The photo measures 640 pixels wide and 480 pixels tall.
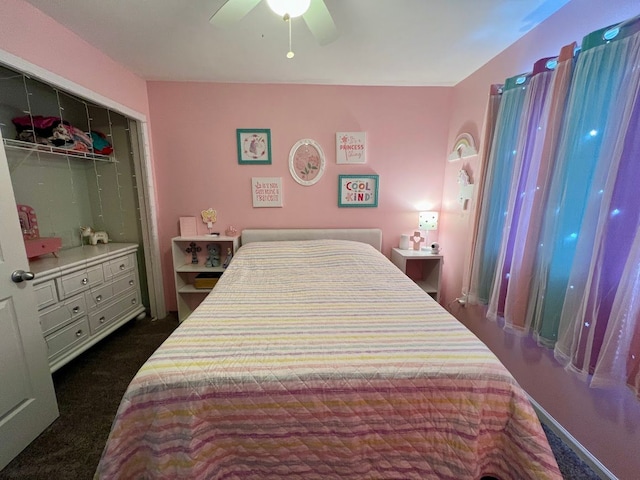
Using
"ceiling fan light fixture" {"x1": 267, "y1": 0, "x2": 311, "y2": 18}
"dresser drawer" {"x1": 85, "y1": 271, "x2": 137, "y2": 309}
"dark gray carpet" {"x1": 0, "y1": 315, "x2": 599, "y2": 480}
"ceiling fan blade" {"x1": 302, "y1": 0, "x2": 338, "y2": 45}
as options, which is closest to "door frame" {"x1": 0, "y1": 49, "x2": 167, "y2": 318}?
"dresser drawer" {"x1": 85, "y1": 271, "x2": 137, "y2": 309}

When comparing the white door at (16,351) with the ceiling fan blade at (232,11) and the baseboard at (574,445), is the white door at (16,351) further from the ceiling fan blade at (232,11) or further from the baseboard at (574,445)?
the baseboard at (574,445)

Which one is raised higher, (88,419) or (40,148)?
(40,148)

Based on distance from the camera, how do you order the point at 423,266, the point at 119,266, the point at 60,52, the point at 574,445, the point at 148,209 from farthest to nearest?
the point at 423,266 → the point at 148,209 → the point at 119,266 → the point at 60,52 → the point at 574,445

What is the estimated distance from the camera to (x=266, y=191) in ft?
9.30

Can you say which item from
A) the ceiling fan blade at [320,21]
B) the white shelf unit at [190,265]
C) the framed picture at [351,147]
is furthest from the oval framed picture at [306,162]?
the ceiling fan blade at [320,21]

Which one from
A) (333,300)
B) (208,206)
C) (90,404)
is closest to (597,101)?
(333,300)

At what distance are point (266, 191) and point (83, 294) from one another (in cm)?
173

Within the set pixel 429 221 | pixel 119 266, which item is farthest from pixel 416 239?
pixel 119 266

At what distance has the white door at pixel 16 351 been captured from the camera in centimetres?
136

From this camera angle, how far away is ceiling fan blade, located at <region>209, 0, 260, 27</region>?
1.28 metres

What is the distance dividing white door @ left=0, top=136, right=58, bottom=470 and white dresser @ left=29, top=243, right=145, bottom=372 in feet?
1.09

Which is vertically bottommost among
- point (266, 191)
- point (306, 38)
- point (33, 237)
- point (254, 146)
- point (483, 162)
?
point (33, 237)

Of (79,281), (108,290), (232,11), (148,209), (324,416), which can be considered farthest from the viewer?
(148,209)

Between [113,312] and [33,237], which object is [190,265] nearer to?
[113,312]
